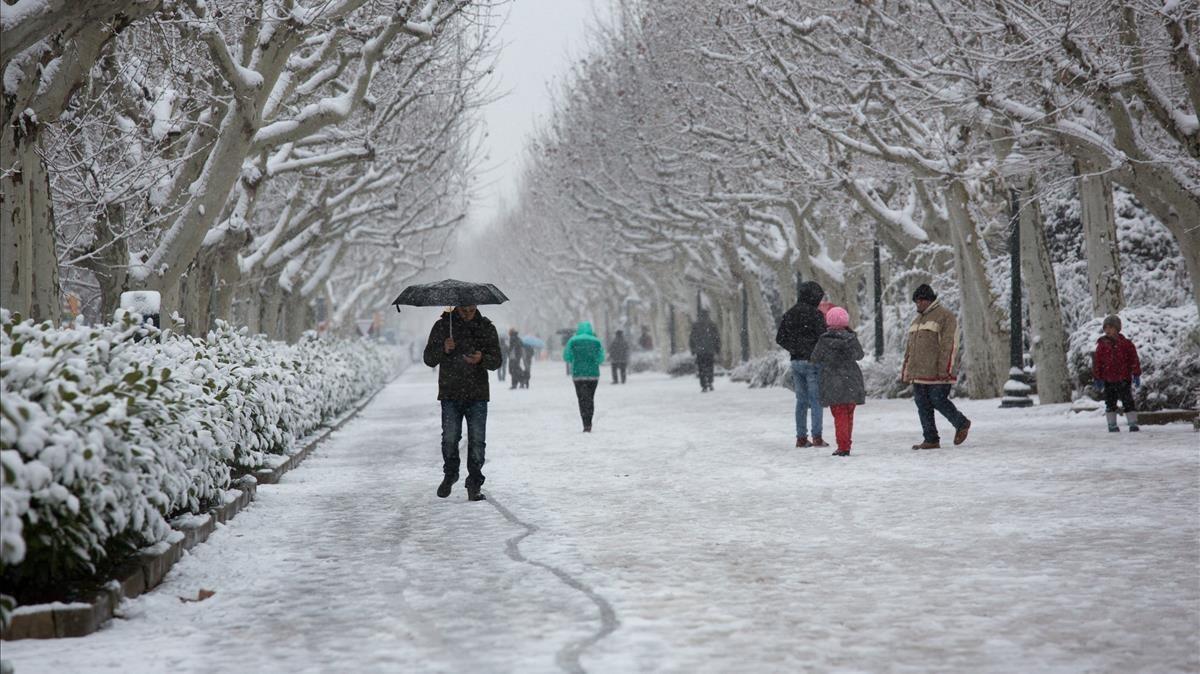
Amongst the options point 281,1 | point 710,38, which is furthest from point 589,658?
point 710,38

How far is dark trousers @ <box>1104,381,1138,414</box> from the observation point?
55.2ft

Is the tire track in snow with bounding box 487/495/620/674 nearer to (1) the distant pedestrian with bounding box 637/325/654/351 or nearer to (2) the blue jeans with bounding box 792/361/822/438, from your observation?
(2) the blue jeans with bounding box 792/361/822/438

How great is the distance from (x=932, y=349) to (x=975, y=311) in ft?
29.6

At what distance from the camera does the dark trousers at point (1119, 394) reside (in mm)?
16828

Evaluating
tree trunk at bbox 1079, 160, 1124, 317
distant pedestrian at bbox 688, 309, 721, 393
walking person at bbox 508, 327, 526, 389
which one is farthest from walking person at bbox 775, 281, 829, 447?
walking person at bbox 508, 327, 526, 389

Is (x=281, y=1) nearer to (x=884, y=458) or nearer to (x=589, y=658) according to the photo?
(x=884, y=458)

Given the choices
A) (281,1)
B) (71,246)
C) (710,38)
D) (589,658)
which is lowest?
(589,658)

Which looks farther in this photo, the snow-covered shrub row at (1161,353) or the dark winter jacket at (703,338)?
the dark winter jacket at (703,338)

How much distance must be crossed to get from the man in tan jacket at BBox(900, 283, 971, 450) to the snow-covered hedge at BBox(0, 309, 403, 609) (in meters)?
7.54

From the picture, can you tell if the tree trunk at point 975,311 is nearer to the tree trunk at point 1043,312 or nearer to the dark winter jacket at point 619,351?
the tree trunk at point 1043,312

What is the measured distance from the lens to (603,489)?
1261 centimetres

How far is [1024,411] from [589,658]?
16.6 m

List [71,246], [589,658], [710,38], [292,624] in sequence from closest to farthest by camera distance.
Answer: [589,658]
[292,624]
[71,246]
[710,38]


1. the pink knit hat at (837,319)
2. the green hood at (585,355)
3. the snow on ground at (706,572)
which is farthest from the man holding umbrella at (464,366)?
the green hood at (585,355)
